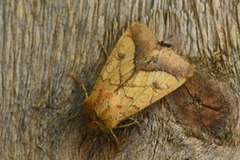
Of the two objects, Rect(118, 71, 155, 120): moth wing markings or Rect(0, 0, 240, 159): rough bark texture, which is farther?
Rect(118, 71, 155, 120): moth wing markings

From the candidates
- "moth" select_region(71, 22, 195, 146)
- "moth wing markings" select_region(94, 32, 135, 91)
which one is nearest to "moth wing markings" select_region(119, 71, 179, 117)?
"moth" select_region(71, 22, 195, 146)

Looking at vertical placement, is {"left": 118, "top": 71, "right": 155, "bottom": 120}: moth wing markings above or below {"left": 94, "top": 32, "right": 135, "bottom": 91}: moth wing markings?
below

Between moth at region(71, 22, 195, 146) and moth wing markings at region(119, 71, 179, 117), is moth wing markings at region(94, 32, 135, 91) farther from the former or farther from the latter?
moth wing markings at region(119, 71, 179, 117)

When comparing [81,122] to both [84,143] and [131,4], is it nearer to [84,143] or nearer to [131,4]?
[84,143]

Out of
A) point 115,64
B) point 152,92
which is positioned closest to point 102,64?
point 115,64

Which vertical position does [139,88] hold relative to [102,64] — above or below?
below

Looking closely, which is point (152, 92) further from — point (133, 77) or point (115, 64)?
point (115, 64)
